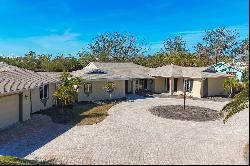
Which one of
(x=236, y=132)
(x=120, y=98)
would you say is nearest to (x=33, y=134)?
(x=236, y=132)

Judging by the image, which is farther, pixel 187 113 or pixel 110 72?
pixel 110 72

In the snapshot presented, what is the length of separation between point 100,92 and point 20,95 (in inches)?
510

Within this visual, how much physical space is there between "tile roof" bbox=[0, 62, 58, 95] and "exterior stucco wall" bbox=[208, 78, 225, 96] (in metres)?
20.0

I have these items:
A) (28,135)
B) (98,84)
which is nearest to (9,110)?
(28,135)

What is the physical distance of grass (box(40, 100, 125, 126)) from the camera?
23125 millimetres

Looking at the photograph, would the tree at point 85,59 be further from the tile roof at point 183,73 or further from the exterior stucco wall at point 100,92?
the exterior stucco wall at point 100,92

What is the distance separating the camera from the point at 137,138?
17859mm

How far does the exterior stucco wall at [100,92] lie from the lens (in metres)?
33.3

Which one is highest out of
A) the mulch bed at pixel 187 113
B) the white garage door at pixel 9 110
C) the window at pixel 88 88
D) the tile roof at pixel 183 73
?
the tile roof at pixel 183 73

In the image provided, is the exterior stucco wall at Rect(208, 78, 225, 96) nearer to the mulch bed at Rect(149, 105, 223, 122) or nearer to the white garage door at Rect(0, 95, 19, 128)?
the mulch bed at Rect(149, 105, 223, 122)

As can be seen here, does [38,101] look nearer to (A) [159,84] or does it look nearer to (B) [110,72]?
(B) [110,72]

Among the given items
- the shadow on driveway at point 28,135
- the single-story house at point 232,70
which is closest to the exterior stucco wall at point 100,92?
the shadow on driveway at point 28,135

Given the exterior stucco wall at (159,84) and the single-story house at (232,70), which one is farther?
the exterior stucco wall at (159,84)

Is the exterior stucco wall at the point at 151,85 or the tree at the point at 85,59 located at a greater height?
the tree at the point at 85,59
